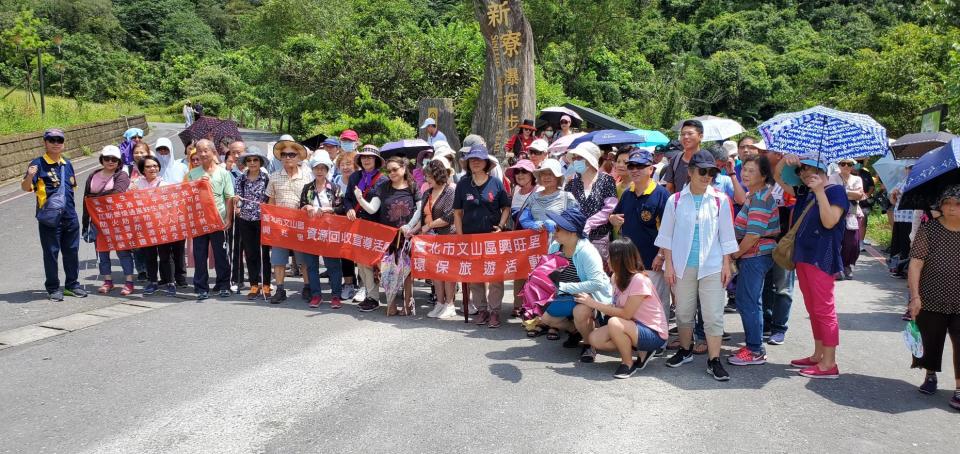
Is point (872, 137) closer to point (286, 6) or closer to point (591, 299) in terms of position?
point (591, 299)

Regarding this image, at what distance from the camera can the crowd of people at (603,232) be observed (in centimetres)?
582

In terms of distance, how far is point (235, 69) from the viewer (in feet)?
168

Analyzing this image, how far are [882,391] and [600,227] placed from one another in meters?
2.84

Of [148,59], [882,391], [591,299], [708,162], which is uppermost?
[148,59]

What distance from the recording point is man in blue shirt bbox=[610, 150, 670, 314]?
21.0 feet

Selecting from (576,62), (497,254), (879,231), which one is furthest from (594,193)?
(576,62)

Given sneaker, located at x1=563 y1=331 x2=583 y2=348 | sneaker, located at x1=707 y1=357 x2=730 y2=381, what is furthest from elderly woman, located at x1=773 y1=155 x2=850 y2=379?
sneaker, located at x1=563 y1=331 x2=583 y2=348

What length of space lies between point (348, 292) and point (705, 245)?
15.2 feet

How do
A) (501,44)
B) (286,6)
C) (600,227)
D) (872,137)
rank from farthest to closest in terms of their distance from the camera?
(286,6) < (501,44) < (600,227) < (872,137)

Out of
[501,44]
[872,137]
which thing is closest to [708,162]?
[872,137]

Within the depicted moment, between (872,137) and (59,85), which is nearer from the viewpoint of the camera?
(872,137)

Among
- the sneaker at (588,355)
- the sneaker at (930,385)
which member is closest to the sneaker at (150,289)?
the sneaker at (588,355)

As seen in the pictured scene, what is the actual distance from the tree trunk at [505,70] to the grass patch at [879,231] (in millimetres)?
7182

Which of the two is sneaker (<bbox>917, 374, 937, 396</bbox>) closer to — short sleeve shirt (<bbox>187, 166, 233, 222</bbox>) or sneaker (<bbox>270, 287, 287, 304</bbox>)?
sneaker (<bbox>270, 287, 287, 304</bbox>)
